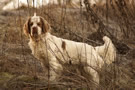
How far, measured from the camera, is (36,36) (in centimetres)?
484

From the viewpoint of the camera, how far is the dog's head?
477 centimetres

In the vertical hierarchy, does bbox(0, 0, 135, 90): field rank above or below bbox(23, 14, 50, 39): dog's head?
below

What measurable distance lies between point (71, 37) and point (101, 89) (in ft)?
9.80

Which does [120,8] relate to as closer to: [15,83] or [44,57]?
[44,57]

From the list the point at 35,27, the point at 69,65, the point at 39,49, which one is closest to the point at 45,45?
the point at 39,49

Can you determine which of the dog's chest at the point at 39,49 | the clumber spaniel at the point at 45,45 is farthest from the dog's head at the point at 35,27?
the dog's chest at the point at 39,49

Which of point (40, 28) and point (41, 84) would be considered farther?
point (40, 28)

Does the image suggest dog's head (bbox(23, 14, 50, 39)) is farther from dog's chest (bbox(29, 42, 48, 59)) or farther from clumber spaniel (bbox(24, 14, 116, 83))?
dog's chest (bbox(29, 42, 48, 59))

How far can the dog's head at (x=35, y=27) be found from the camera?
4.77 meters

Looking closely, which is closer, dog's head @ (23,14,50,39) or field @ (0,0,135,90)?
field @ (0,0,135,90)

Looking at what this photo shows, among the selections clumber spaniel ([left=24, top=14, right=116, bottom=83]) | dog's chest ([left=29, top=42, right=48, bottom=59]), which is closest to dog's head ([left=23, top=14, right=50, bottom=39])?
clumber spaniel ([left=24, top=14, right=116, bottom=83])

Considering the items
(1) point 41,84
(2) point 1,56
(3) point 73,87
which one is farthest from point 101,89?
(2) point 1,56

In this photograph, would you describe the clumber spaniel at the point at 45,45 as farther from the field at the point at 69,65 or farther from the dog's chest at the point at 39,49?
the field at the point at 69,65

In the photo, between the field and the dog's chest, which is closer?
the field
